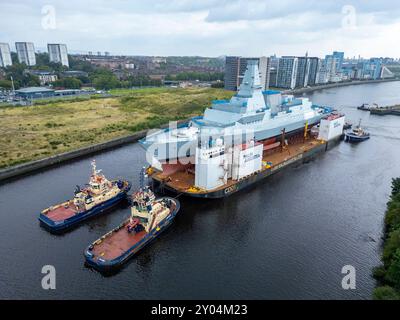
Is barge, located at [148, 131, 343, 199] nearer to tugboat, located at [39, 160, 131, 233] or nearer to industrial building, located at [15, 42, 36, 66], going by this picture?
tugboat, located at [39, 160, 131, 233]

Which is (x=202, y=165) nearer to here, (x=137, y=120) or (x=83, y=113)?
(x=137, y=120)

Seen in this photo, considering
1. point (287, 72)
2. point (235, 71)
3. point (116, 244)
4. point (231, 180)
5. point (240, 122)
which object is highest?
point (287, 72)

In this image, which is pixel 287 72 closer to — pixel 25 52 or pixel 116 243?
pixel 116 243

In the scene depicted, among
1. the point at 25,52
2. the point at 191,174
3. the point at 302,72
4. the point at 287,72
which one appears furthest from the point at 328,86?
the point at 25,52

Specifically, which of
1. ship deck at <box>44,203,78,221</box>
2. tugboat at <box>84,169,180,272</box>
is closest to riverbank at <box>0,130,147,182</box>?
ship deck at <box>44,203,78,221</box>

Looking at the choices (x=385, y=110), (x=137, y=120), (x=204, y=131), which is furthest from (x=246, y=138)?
(x=385, y=110)

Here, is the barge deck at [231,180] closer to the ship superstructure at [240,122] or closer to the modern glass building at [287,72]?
the ship superstructure at [240,122]

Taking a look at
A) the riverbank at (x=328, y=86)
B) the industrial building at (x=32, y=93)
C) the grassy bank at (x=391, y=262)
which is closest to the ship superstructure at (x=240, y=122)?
the grassy bank at (x=391, y=262)

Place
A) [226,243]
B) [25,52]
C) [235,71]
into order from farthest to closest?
[25,52]
[235,71]
[226,243]

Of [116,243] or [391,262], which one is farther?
[116,243]
